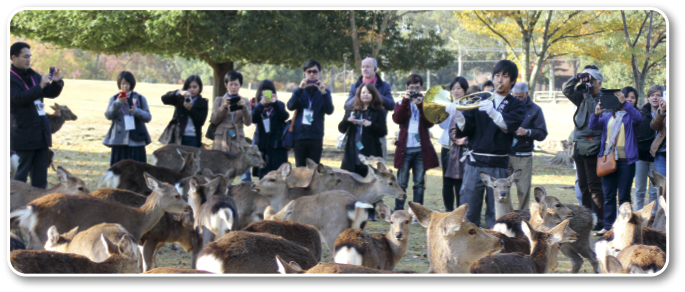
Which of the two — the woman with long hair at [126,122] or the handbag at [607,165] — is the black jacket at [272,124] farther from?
the handbag at [607,165]

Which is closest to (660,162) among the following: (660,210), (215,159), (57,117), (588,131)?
(588,131)

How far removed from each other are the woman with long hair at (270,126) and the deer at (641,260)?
21.8 feet

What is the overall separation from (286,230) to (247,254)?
3.27 feet

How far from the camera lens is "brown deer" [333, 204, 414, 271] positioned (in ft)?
17.4

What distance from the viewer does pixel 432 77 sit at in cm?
4609

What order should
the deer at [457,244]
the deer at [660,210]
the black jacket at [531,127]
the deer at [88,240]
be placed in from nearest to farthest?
the deer at [457,244], the deer at [88,240], the deer at [660,210], the black jacket at [531,127]

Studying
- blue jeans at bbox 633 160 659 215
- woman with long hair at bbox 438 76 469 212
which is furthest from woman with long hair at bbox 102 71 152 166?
blue jeans at bbox 633 160 659 215

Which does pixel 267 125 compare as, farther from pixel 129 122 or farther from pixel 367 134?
pixel 129 122

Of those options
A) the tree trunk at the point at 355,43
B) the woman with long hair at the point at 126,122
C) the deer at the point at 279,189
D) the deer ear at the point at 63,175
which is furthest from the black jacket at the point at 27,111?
the tree trunk at the point at 355,43

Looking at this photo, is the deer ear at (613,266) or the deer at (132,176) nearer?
the deer ear at (613,266)

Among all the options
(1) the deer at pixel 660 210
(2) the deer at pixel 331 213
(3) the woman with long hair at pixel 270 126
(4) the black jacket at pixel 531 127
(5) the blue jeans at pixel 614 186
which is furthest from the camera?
(3) the woman with long hair at pixel 270 126

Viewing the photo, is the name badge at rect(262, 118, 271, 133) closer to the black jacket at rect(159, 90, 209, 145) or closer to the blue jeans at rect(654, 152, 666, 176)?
the black jacket at rect(159, 90, 209, 145)

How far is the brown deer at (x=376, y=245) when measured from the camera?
531cm

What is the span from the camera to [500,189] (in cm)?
669
